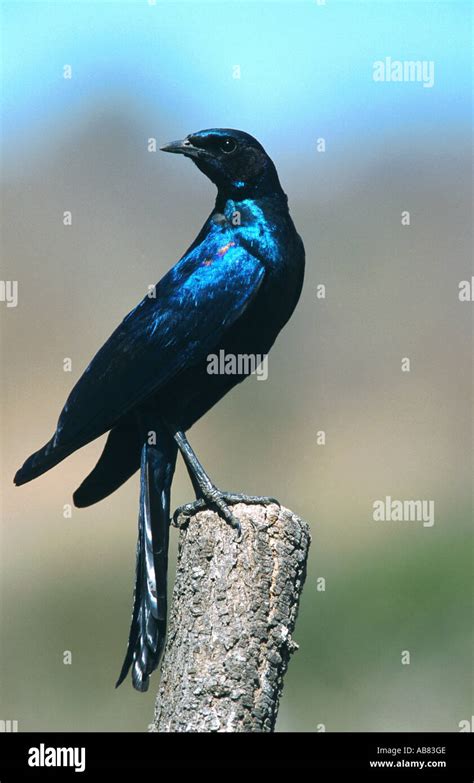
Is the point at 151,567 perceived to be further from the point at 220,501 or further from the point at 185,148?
the point at 185,148

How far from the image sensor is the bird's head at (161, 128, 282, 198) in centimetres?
590

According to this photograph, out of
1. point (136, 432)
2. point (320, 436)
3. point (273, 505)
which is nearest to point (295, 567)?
point (273, 505)

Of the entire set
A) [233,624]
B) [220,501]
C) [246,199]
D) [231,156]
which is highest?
[231,156]

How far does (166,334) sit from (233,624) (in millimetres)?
1589

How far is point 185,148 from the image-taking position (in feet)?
19.4

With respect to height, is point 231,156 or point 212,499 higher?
point 231,156

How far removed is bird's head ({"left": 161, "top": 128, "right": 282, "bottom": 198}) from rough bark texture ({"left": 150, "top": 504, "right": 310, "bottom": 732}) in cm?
180

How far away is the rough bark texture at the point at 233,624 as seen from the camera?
4527 mm

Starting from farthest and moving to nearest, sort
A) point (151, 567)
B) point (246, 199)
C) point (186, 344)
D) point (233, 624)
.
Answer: point (246, 199), point (186, 344), point (151, 567), point (233, 624)

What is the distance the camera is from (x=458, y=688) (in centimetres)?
954

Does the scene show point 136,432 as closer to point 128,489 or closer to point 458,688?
point 458,688

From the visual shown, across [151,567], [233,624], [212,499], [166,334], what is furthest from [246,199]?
[233,624]

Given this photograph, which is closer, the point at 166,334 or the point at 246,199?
the point at 166,334
